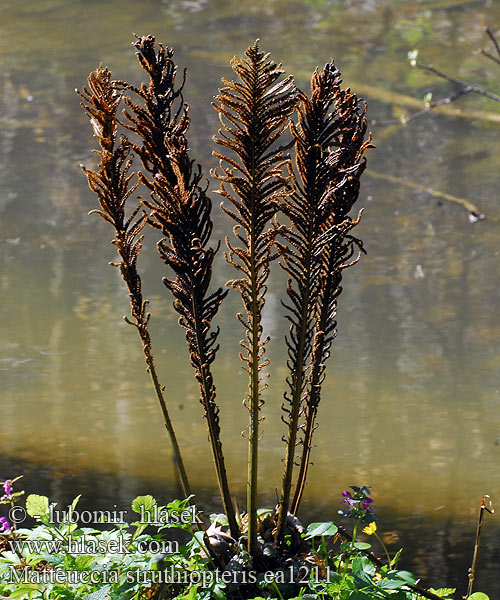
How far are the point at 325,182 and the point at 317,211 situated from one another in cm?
6

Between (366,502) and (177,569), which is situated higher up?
(366,502)

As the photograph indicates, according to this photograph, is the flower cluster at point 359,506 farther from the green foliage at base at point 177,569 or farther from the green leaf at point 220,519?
the green leaf at point 220,519

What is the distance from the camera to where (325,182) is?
71.4 inches

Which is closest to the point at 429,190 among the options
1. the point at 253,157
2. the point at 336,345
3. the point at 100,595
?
the point at 336,345

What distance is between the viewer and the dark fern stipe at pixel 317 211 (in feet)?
5.92

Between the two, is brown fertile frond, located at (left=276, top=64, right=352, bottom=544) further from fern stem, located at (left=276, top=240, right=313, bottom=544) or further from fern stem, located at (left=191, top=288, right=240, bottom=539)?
fern stem, located at (left=191, top=288, right=240, bottom=539)

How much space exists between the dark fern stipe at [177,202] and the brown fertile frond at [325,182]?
20cm

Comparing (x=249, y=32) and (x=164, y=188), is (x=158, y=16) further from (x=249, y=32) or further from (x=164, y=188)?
(x=164, y=188)

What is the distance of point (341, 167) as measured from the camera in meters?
1.91

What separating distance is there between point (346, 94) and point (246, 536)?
1.00 meters

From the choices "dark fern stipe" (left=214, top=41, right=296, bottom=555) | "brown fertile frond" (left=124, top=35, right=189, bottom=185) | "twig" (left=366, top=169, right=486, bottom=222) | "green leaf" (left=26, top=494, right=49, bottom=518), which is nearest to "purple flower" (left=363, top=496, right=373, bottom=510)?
"dark fern stipe" (left=214, top=41, right=296, bottom=555)

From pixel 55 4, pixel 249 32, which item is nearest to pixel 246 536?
pixel 249 32

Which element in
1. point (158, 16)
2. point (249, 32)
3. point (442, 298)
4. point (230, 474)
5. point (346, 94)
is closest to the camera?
point (346, 94)

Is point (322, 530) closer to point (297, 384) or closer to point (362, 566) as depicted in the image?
point (362, 566)
